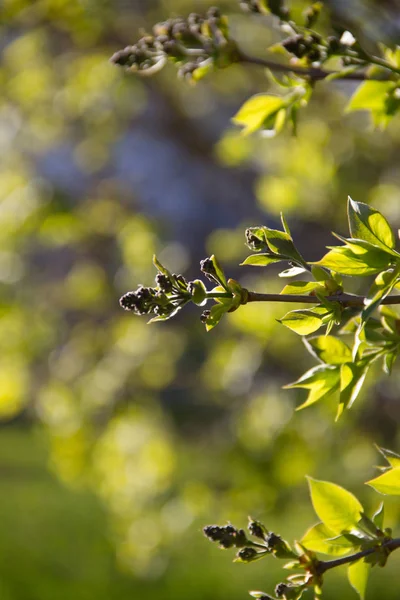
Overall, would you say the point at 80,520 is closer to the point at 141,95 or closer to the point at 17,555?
the point at 17,555

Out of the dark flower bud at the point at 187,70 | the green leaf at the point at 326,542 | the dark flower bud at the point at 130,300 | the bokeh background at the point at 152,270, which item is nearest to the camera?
the dark flower bud at the point at 130,300

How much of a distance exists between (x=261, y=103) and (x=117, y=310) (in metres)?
2.92

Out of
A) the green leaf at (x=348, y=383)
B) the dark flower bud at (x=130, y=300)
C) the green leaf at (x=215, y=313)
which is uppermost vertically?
the dark flower bud at (x=130, y=300)

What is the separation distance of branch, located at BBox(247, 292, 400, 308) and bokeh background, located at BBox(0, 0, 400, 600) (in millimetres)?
866

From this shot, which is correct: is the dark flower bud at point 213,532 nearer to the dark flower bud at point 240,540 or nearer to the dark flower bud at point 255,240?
the dark flower bud at point 240,540

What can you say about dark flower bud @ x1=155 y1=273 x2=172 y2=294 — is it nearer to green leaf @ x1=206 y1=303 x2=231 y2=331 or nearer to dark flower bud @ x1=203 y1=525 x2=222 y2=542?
green leaf @ x1=206 y1=303 x2=231 y2=331

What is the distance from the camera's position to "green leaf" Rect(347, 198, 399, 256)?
2.32ft

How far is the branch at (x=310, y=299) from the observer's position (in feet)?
2.22

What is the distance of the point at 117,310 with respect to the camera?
12.8 ft

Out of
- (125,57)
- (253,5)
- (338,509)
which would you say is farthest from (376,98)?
(338,509)

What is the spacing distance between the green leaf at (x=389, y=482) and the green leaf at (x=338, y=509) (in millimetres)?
49

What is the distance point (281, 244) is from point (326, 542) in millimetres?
310

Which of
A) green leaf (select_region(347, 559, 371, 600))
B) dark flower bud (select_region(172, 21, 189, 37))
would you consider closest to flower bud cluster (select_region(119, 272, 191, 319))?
green leaf (select_region(347, 559, 371, 600))

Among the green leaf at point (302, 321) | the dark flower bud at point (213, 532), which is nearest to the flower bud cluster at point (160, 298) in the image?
the green leaf at point (302, 321)
